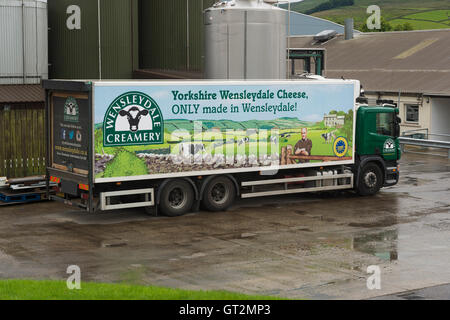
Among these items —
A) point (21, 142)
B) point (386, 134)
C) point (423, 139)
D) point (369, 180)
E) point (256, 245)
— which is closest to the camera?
point (256, 245)

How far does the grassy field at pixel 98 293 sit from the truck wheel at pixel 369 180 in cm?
1244

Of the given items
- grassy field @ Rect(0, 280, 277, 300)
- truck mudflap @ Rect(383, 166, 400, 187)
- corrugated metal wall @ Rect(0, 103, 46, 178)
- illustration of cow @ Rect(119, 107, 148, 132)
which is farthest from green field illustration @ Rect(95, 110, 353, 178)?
grassy field @ Rect(0, 280, 277, 300)

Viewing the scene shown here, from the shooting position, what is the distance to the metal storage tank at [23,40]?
24.8 m

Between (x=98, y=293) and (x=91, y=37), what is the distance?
18.1 meters

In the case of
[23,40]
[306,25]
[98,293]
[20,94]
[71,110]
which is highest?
[306,25]

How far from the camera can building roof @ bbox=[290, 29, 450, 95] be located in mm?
40281

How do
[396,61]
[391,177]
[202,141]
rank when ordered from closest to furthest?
[202,141]
[391,177]
[396,61]

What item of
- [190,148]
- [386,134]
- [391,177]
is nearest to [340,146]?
[386,134]

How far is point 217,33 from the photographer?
2389cm

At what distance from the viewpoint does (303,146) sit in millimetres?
22141

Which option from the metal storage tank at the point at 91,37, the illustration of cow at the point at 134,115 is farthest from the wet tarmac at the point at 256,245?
the metal storage tank at the point at 91,37

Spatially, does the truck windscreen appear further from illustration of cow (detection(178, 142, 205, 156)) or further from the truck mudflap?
illustration of cow (detection(178, 142, 205, 156))

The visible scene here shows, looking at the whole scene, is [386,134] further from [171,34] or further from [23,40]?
[23,40]

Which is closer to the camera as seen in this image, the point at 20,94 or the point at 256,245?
the point at 256,245
